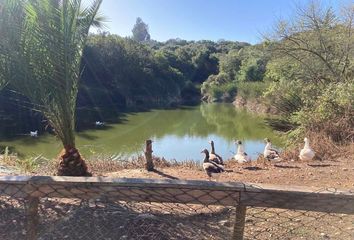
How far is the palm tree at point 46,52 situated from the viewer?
19.1ft

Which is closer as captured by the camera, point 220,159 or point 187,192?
point 187,192

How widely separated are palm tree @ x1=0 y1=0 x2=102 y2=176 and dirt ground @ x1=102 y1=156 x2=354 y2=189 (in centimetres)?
166

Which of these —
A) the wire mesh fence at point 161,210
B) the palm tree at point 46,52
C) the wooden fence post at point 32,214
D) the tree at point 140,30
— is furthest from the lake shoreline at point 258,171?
the tree at point 140,30

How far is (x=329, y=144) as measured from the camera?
969 cm

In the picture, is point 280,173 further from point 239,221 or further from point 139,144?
point 139,144

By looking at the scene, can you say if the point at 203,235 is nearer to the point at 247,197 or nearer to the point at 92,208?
the point at 92,208

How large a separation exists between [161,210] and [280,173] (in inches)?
141

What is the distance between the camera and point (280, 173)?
7.12m

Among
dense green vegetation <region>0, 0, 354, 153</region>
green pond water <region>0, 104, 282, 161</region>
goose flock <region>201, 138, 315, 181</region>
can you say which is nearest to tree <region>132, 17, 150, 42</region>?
dense green vegetation <region>0, 0, 354, 153</region>

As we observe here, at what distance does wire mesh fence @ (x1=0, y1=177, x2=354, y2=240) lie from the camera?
7.59 ft

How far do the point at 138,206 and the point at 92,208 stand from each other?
1.71 feet

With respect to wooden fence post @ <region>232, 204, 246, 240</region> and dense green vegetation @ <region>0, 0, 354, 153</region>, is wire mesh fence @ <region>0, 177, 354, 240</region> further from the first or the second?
dense green vegetation @ <region>0, 0, 354, 153</region>

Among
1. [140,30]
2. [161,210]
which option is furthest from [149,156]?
[140,30]

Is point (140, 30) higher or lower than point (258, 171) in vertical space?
higher
